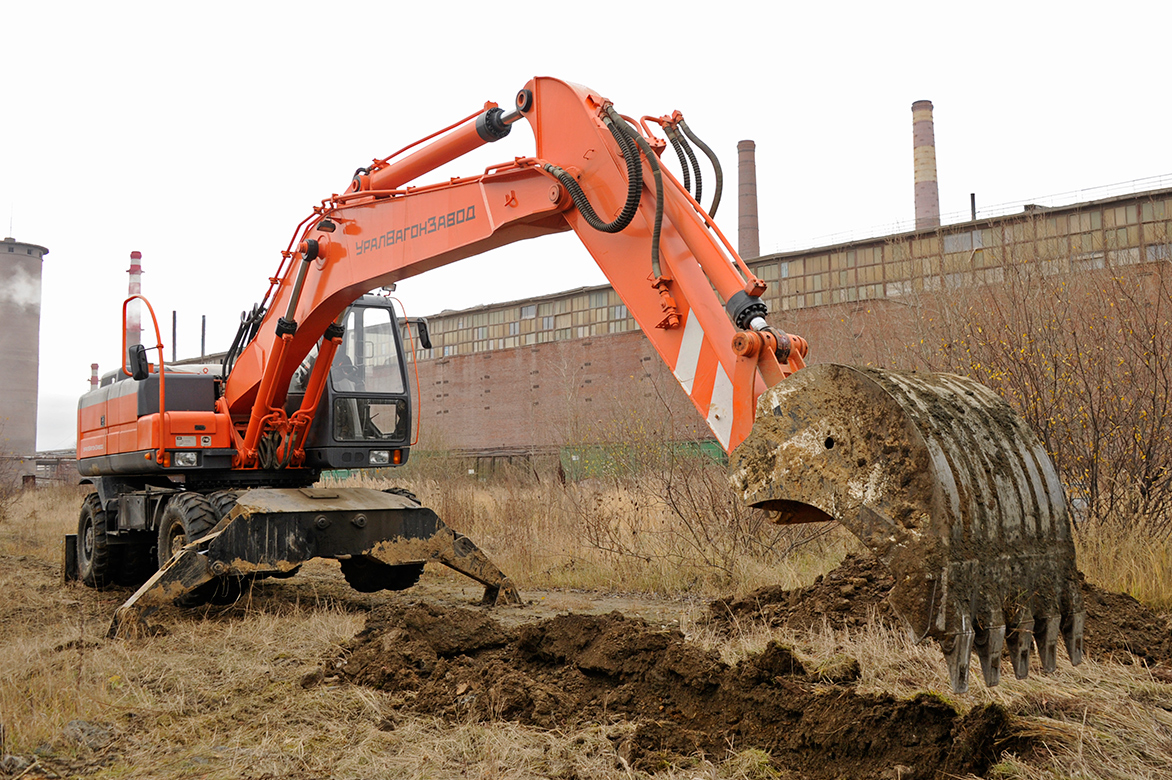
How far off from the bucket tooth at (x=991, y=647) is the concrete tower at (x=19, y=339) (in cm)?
4289

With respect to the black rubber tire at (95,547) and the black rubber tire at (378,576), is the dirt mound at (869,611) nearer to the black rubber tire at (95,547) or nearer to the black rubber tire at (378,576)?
the black rubber tire at (378,576)

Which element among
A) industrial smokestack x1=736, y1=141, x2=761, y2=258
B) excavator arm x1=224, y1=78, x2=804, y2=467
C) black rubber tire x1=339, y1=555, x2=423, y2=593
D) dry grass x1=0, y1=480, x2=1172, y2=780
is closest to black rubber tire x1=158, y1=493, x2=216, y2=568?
dry grass x1=0, y1=480, x2=1172, y2=780

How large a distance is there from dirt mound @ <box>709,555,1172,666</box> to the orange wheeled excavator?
1.76 meters

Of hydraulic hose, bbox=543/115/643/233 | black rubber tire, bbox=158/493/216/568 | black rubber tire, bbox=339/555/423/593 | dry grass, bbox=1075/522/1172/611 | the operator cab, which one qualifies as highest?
hydraulic hose, bbox=543/115/643/233

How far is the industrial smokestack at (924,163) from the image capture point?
95.7ft

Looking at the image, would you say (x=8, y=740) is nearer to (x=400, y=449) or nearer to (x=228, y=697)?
(x=228, y=697)

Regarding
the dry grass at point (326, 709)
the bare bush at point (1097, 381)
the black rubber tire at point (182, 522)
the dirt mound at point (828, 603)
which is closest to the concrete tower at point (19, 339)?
the black rubber tire at point (182, 522)

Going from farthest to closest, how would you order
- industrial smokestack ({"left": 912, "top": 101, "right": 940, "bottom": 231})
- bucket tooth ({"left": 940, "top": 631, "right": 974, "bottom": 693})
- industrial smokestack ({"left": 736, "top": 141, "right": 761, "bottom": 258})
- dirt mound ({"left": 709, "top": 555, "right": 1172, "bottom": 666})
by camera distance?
industrial smokestack ({"left": 736, "top": 141, "right": 761, "bottom": 258}) → industrial smokestack ({"left": 912, "top": 101, "right": 940, "bottom": 231}) → dirt mound ({"left": 709, "top": 555, "right": 1172, "bottom": 666}) → bucket tooth ({"left": 940, "top": 631, "right": 974, "bottom": 693})

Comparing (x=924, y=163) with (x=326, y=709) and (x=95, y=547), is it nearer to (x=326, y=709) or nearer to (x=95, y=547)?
(x=95, y=547)

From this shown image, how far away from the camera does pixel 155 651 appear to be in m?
5.92

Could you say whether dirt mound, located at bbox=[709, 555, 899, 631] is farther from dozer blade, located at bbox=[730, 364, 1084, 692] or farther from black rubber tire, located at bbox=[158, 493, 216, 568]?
black rubber tire, located at bbox=[158, 493, 216, 568]

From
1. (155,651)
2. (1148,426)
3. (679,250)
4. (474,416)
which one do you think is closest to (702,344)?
(679,250)

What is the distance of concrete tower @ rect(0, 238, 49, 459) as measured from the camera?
126 feet

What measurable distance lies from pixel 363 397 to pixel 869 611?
4.65 metres
